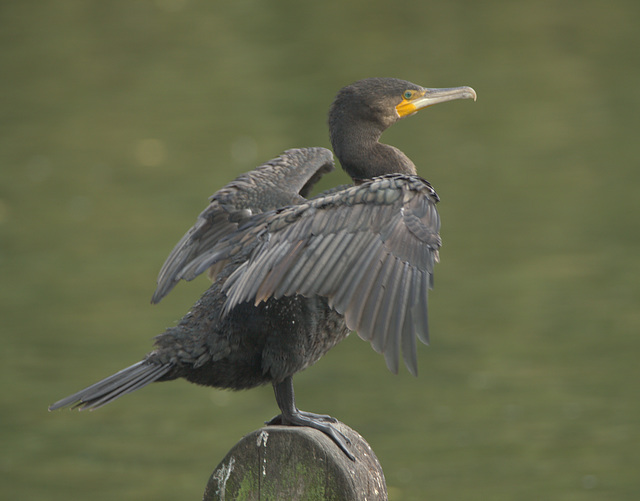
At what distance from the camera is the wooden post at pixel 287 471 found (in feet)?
10.1

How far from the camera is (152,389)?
7.82 meters

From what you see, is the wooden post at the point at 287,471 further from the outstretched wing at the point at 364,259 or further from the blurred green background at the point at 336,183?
the blurred green background at the point at 336,183

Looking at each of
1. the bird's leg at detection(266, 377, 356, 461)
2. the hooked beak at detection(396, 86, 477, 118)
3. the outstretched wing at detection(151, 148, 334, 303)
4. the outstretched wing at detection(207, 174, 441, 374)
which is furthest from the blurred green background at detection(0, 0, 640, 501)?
the outstretched wing at detection(207, 174, 441, 374)

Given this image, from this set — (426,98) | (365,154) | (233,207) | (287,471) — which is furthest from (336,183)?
(287,471)

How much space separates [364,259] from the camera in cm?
331

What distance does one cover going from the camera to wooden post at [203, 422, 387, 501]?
3.08 meters

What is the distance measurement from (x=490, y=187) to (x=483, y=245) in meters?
1.12

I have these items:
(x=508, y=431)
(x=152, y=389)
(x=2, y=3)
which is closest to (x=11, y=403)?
(x=152, y=389)

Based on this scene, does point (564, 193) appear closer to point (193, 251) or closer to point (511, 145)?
Result: point (511, 145)

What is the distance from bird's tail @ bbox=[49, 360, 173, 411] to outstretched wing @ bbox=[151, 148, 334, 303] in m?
0.42

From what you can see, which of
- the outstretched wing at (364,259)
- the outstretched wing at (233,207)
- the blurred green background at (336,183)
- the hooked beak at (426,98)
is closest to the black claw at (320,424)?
the outstretched wing at (364,259)

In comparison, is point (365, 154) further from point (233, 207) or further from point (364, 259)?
point (364, 259)

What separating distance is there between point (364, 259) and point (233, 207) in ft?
3.20

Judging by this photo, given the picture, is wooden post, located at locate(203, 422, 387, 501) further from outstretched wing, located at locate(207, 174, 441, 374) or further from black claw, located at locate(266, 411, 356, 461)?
outstretched wing, located at locate(207, 174, 441, 374)
